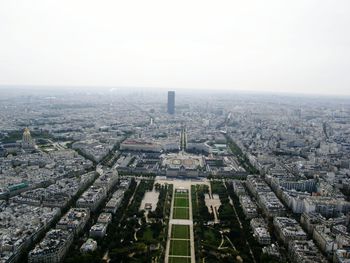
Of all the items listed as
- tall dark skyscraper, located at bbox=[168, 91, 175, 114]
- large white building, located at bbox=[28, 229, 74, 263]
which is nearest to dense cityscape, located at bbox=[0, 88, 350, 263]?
large white building, located at bbox=[28, 229, 74, 263]

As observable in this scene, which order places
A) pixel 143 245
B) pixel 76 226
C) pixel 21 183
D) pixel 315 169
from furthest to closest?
1. pixel 315 169
2. pixel 21 183
3. pixel 76 226
4. pixel 143 245

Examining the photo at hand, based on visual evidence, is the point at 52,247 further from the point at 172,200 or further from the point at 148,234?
the point at 172,200

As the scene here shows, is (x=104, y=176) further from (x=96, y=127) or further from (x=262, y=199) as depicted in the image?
(x=96, y=127)

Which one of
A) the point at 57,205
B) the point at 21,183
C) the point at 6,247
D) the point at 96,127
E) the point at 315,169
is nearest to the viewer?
the point at 6,247

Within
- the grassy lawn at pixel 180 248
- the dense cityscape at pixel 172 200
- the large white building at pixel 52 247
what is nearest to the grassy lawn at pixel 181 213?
the dense cityscape at pixel 172 200

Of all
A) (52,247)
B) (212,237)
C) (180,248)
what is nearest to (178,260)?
(180,248)

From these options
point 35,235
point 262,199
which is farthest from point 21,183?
point 262,199

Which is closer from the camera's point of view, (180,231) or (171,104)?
(180,231)

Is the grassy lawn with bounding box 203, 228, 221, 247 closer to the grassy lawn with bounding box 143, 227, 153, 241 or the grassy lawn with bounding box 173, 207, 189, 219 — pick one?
the grassy lawn with bounding box 173, 207, 189, 219
